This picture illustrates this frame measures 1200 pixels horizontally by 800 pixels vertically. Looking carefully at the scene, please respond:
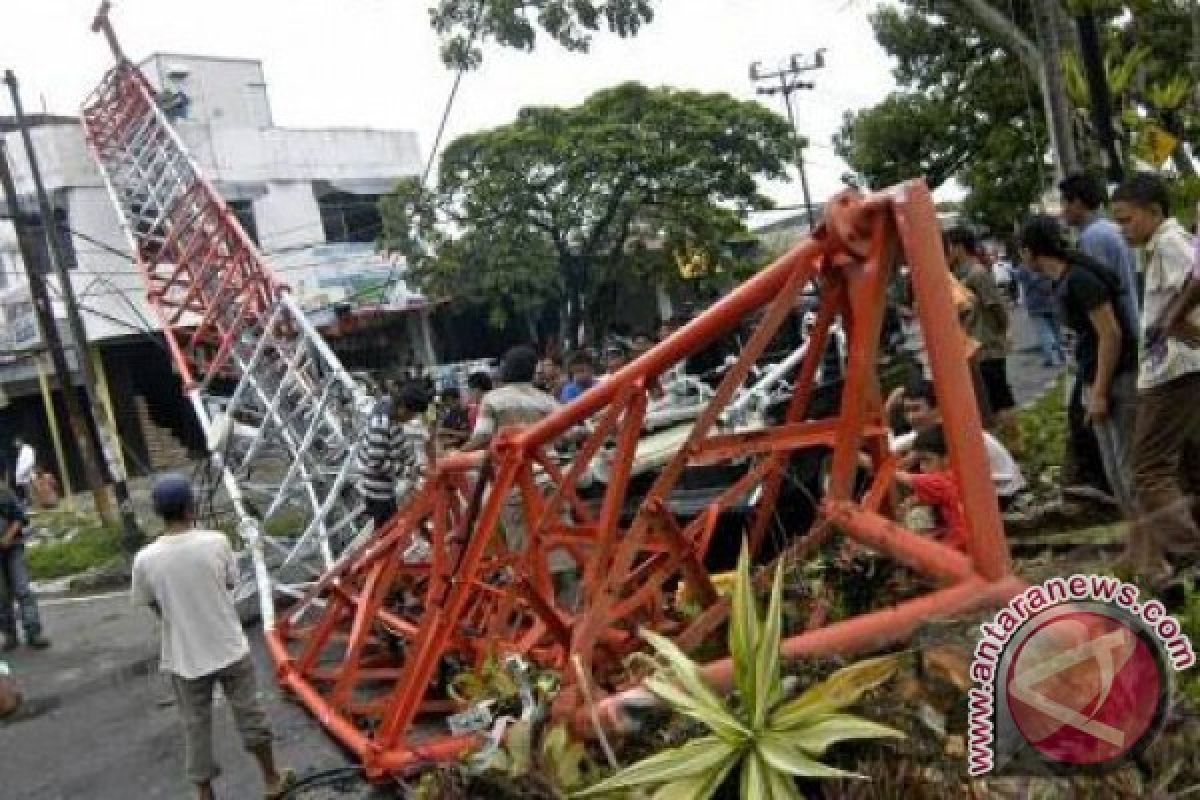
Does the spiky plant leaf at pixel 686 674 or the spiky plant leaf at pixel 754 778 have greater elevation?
the spiky plant leaf at pixel 686 674

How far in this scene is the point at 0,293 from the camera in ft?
72.0

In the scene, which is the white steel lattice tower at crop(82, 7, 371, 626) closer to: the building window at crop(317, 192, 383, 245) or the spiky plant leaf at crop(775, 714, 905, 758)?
the spiky plant leaf at crop(775, 714, 905, 758)

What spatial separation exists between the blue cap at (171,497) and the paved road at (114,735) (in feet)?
4.23

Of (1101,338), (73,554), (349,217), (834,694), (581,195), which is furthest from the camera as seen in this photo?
(349,217)

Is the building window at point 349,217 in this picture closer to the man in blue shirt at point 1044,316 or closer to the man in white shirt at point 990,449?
the man in blue shirt at point 1044,316

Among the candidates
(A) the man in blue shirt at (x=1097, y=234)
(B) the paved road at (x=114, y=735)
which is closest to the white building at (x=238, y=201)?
(B) the paved road at (x=114, y=735)

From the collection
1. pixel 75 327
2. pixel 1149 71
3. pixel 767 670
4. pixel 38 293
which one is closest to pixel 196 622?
pixel 767 670

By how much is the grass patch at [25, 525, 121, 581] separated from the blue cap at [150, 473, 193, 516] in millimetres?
9799

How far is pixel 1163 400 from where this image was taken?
3863 millimetres

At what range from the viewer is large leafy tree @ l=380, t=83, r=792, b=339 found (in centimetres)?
2147

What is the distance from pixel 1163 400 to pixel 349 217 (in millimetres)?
24700

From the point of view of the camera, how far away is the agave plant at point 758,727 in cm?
245

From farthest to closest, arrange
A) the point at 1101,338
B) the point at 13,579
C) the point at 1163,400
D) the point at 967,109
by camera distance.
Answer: the point at 967,109 → the point at 13,579 → the point at 1101,338 → the point at 1163,400

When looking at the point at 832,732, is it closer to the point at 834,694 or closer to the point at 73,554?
the point at 834,694
